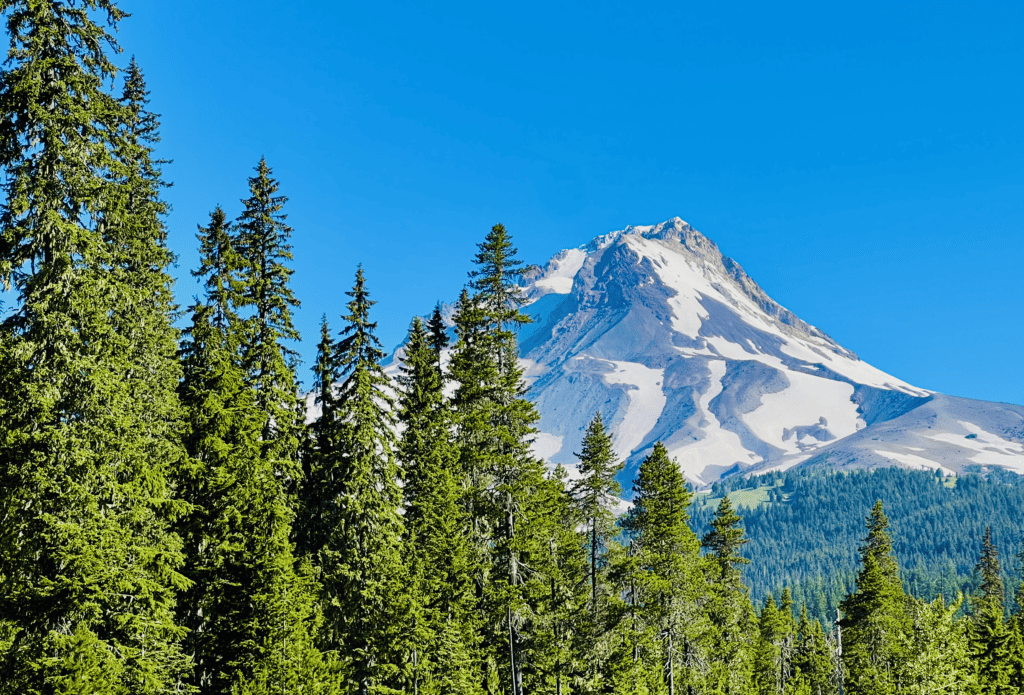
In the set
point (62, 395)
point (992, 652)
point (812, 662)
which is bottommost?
point (812, 662)

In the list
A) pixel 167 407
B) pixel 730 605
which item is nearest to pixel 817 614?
pixel 730 605

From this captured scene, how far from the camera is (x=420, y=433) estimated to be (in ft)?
106

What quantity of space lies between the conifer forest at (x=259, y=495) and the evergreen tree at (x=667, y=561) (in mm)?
157

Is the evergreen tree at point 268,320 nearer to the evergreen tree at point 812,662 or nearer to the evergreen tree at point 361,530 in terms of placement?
the evergreen tree at point 361,530

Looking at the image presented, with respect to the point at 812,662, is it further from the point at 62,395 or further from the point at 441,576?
the point at 62,395

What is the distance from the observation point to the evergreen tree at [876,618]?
177ft

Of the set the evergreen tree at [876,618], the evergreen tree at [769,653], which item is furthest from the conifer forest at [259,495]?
the evergreen tree at [769,653]

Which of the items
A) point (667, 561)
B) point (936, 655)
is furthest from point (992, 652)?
point (667, 561)

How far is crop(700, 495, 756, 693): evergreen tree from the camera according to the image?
46250 millimetres

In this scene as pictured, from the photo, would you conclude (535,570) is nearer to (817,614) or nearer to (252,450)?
(252,450)

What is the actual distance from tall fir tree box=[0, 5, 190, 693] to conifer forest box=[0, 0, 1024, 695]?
5 cm

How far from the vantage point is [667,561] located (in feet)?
124

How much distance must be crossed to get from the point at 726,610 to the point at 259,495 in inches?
1271

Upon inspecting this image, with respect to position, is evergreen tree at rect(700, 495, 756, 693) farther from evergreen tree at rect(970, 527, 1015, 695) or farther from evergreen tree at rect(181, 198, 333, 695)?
evergreen tree at rect(181, 198, 333, 695)
